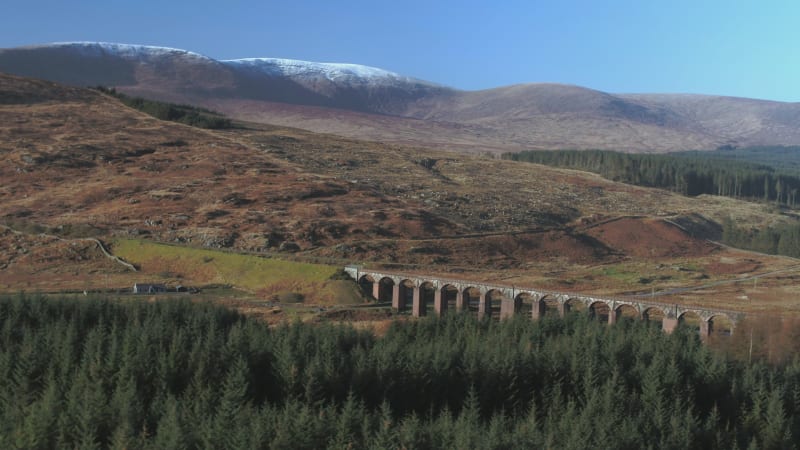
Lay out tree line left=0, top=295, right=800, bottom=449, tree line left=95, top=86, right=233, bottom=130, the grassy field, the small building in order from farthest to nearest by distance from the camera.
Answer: tree line left=95, top=86, right=233, bottom=130, the grassy field, the small building, tree line left=0, top=295, right=800, bottom=449

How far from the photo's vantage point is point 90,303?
48031 millimetres

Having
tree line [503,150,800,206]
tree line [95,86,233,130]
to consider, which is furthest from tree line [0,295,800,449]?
tree line [503,150,800,206]

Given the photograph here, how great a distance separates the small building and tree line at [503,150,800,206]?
114 metres

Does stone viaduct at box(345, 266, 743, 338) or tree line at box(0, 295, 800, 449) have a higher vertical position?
tree line at box(0, 295, 800, 449)

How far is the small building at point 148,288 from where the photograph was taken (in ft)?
215

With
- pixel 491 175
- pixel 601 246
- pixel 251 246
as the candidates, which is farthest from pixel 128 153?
pixel 601 246

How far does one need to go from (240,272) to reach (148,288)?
32.8ft

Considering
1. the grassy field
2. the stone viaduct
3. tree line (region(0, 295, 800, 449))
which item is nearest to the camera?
tree line (region(0, 295, 800, 449))

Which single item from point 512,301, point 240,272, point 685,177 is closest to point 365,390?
point 512,301

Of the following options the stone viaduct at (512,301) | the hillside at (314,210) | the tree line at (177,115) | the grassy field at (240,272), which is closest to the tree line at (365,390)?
the stone viaduct at (512,301)

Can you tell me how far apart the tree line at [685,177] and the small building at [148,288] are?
373 ft

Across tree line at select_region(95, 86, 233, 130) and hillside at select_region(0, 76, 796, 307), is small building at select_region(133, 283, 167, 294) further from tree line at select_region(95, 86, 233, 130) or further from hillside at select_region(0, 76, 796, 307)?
tree line at select_region(95, 86, 233, 130)

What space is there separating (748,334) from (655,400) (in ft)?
61.9

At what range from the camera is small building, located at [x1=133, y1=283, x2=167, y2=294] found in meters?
65.4
